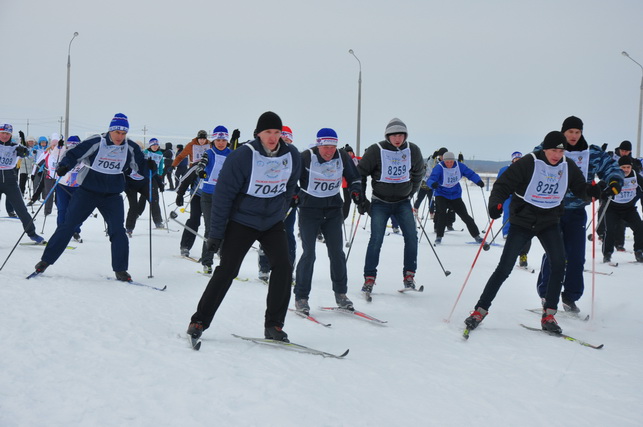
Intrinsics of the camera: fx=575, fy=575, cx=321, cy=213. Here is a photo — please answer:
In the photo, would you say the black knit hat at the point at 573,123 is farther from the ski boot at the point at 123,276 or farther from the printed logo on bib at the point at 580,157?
the ski boot at the point at 123,276

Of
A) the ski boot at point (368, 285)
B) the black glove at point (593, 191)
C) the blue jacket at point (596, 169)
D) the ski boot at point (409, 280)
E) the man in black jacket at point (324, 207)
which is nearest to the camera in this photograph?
the black glove at point (593, 191)

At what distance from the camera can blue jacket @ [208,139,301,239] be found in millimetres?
4234

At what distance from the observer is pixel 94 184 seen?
6.38 meters

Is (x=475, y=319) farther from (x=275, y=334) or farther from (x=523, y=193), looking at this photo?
(x=275, y=334)

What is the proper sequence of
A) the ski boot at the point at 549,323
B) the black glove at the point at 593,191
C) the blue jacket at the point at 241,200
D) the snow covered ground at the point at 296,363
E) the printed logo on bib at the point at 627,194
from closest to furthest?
the snow covered ground at the point at 296,363 → the blue jacket at the point at 241,200 → the ski boot at the point at 549,323 → the black glove at the point at 593,191 → the printed logo on bib at the point at 627,194

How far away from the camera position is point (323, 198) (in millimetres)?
5914

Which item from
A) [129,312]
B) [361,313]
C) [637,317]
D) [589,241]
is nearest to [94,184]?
[129,312]

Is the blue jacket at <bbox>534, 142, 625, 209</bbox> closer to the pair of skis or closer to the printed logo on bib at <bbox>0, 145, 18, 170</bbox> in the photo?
the pair of skis

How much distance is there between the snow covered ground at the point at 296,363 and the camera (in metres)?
3.11

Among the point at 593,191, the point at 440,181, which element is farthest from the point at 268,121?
the point at 440,181

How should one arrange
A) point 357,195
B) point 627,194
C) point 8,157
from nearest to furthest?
point 357,195 < point 8,157 < point 627,194

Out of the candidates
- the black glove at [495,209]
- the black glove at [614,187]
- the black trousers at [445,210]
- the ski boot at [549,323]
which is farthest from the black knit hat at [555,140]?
the black trousers at [445,210]

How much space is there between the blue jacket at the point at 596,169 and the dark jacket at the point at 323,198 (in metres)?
1.88

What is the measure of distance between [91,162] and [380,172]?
3.27 m
